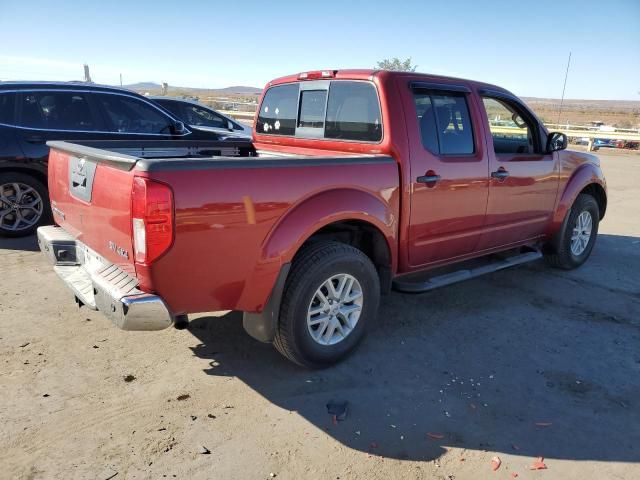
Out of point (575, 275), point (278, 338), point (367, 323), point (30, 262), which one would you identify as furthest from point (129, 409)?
point (575, 275)

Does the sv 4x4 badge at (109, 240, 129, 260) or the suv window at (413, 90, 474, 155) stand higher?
the suv window at (413, 90, 474, 155)

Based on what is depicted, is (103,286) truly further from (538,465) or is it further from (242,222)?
(538,465)

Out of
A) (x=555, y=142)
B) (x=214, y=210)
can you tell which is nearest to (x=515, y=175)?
(x=555, y=142)

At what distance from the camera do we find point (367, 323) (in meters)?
3.55

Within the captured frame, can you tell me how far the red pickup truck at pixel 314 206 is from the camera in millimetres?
2572

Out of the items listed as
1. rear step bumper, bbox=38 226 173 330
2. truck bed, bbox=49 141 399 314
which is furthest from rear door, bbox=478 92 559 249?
rear step bumper, bbox=38 226 173 330

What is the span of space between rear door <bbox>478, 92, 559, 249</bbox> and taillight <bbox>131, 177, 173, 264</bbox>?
9.31 ft

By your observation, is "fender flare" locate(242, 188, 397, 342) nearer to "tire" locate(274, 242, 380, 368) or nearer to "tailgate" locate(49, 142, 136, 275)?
"tire" locate(274, 242, 380, 368)

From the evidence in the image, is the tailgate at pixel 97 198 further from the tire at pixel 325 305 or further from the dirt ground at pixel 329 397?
the tire at pixel 325 305

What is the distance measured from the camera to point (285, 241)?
2.92 m

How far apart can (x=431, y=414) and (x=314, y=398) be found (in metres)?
0.70

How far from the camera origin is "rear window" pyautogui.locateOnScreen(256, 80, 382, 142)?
147 inches

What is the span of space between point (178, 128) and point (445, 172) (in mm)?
4521

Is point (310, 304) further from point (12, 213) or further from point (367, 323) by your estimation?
point (12, 213)
